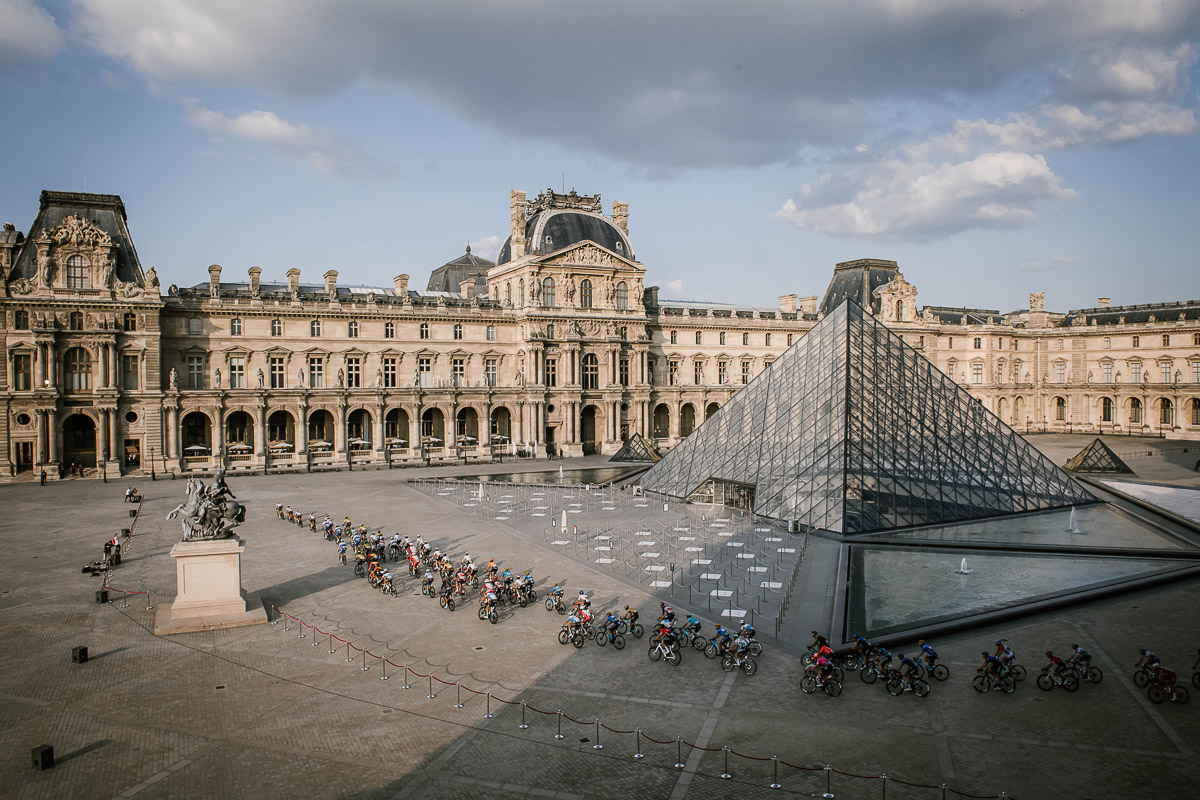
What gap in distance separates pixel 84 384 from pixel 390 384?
18585 millimetres

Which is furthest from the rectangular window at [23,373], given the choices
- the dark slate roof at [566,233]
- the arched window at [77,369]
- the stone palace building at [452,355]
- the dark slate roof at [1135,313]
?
the dark slate roof at [1135,313]

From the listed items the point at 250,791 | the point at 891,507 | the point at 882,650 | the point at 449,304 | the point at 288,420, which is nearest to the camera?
the point at 250,791

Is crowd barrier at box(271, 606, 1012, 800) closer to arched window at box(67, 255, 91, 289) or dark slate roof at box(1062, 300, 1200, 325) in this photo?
arched window at box(67, 255, 91, 289)

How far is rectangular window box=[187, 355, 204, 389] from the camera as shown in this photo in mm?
53375

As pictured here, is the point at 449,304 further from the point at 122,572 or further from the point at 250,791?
the point at 250,791

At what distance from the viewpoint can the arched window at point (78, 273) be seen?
48.4 m

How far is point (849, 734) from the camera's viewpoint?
567 inches

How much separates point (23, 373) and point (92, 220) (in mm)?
9738

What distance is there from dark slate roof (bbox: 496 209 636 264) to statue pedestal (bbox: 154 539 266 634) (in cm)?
4315

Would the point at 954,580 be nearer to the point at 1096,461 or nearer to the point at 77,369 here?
the point at 1096,461

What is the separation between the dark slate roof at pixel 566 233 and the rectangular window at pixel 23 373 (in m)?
32.1

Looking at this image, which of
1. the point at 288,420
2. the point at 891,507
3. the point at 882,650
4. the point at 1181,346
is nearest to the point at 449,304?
the point at 288,420

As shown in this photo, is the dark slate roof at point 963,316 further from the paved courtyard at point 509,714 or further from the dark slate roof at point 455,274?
the paved courtyard at point 509,714

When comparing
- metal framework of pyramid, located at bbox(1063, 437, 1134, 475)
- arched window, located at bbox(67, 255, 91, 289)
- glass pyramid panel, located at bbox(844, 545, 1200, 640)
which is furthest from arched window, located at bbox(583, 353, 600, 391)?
glass pyramid panel, located at bbox(844, 545, 1200, 640)
